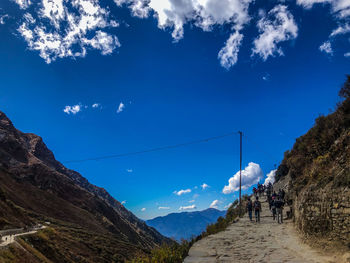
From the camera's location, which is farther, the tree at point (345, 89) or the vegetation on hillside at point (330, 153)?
the tree at point (345, 89)

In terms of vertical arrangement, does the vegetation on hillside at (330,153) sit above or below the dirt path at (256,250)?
above

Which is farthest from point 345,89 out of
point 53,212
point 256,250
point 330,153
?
point 53,212

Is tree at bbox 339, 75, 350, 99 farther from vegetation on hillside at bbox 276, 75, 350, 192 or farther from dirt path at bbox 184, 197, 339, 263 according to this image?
dirt path at bbox 184, 197, 339, 263

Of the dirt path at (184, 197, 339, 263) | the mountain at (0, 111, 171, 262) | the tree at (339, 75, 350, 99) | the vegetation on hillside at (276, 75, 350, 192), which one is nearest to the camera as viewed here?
the dirt path at (184, 197, 339, 263)

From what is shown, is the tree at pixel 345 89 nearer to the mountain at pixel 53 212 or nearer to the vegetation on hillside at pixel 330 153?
the vegetation on hillside at pixel 330 153

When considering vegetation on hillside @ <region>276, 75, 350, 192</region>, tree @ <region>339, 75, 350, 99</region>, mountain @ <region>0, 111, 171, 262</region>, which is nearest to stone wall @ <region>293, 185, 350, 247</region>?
vegetation on hillside @ <region>276, 75, 350, 192</region>

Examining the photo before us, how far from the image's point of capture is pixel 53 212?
89750 mm

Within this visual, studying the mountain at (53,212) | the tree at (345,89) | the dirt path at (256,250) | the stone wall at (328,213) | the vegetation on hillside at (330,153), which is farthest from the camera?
the mountain at (53,212)

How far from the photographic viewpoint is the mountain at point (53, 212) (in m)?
51.1

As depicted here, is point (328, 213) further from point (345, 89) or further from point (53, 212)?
point (53, 212)

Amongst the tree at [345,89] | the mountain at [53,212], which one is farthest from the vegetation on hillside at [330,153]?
the mountain at [53,212]

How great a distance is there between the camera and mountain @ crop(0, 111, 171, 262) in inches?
2013

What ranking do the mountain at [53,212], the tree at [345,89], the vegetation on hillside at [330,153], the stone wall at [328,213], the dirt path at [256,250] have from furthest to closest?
the mountain at [53,212] → the tree at [345,89] → the vegetation on hillside at [330,153] → the dirt path at [256,250] → the stone wall at [328,213]

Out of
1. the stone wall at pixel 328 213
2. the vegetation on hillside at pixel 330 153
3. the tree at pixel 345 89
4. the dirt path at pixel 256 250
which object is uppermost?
the tree at pixel 345 89
